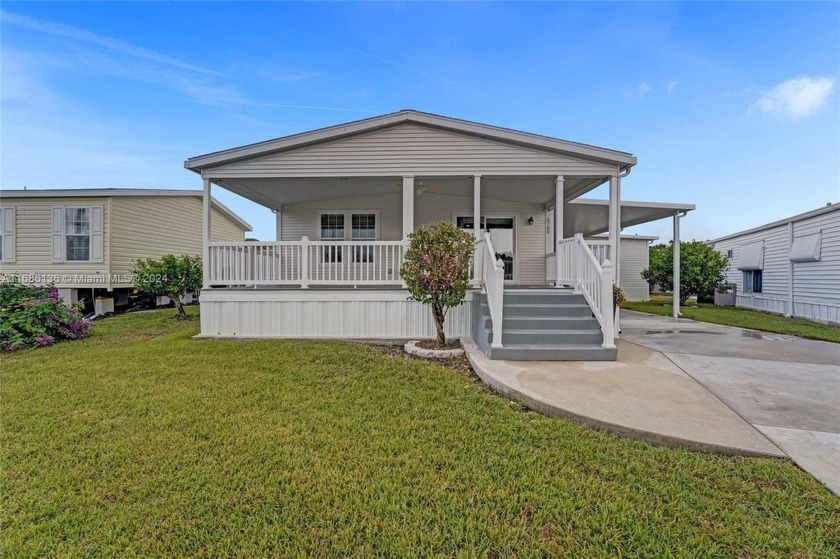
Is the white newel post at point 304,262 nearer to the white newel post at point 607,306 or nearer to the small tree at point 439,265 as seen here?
the small tree at point 439,265

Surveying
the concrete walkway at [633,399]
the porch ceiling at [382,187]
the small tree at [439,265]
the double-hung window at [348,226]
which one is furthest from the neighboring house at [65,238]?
the concrete walkway at [633,399]

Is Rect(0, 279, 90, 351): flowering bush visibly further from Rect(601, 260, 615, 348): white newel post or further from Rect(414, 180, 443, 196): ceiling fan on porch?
Rect(601, 260, 615, 348): white newel post

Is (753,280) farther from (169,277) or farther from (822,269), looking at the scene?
(169,277)

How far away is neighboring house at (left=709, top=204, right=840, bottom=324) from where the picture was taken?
35.1 feet

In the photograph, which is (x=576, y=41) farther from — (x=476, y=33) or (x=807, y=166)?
(x=807, y=166)

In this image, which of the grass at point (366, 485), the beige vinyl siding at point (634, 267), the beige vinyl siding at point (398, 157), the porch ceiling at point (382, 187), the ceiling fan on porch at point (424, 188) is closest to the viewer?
the grass at point (366, 485)

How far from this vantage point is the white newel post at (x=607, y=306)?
5.01m

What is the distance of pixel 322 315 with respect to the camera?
273 inches

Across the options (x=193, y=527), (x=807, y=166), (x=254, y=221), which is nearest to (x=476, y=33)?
(x=807, y=166)

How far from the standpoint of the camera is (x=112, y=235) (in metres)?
11.7

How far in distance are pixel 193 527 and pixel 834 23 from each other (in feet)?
43.7

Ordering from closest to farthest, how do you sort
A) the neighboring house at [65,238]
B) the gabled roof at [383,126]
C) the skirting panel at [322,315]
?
the skirting panel at [322,315] < the gabled roof at [383,126] < the neighboring house at [65,238]

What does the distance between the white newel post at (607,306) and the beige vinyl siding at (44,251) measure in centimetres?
1410

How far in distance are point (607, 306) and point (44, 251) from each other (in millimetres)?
16181
